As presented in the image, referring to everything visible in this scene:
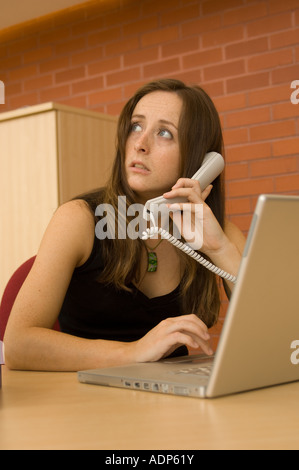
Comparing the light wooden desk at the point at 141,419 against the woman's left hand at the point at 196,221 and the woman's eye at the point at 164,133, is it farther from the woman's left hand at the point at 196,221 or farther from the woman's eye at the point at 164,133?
the woman's eye at the point at 164,133

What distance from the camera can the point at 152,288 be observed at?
1723 mm

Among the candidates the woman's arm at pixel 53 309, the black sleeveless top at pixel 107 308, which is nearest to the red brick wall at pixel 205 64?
the black sleeveless top at pixel 107 308

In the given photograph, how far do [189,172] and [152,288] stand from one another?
1.15 feet

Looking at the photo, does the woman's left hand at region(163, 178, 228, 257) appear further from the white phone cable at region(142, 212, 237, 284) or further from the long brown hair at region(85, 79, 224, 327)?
the long brown hair at region(85, 79, 224, 327)

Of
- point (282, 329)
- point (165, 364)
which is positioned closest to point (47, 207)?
point (165, 364)

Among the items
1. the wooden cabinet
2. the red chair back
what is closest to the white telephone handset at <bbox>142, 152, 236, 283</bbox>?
the red chair back

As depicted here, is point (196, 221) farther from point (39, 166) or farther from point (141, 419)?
point (39, 166)

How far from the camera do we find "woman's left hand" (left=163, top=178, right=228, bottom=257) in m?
1.53

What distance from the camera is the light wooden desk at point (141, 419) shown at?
64 cm

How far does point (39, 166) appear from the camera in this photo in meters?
2.74

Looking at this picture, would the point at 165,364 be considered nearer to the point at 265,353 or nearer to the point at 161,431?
the point at 265,353

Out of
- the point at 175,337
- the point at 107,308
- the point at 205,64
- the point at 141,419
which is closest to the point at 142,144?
the point at 107,308

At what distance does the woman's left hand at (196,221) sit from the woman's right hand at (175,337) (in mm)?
458
